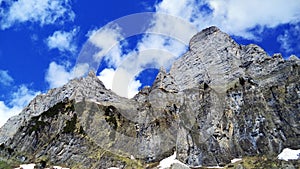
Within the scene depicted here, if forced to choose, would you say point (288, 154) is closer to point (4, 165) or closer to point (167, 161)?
point (167, 161)

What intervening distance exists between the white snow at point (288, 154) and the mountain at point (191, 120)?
2.66 metres

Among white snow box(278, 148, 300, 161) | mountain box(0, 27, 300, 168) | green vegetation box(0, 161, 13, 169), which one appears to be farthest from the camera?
green vegetation box(0, 161, 13, 169)

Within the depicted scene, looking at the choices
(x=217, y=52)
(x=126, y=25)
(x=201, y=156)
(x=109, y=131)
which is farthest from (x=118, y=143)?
(x=126, y=25)

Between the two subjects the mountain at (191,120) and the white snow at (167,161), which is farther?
the white snow at (167,161)

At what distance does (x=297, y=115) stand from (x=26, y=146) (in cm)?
12044

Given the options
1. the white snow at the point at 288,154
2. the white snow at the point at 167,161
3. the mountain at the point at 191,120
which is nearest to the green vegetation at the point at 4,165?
the mountain at the point at 191,120

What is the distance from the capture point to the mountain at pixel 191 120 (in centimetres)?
13300

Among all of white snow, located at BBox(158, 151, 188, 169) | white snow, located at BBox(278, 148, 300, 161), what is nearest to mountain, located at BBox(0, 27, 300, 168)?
white snow, located at BBox(278, 148, 300, 161)

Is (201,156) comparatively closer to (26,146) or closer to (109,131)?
(109,131)

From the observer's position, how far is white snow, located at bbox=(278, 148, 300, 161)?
114 metres

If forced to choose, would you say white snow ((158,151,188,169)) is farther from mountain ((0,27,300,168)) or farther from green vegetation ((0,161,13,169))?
green vegetation ((0,161,13,169))

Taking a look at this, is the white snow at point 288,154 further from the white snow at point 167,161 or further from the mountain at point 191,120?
the white snow at point 167,161

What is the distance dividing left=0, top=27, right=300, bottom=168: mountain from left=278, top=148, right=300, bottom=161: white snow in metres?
2.66

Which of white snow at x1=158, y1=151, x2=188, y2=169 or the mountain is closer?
the mountain
